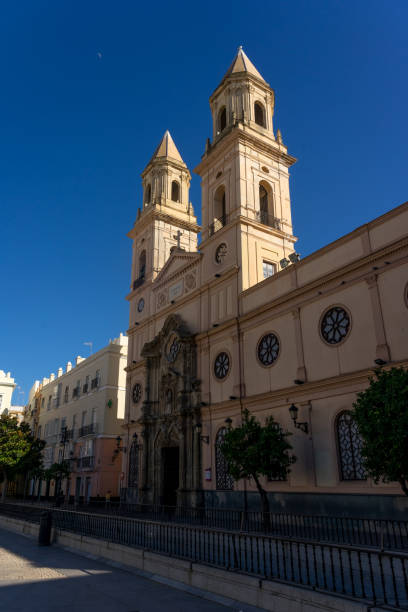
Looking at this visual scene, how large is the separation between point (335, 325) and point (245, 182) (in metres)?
11.9

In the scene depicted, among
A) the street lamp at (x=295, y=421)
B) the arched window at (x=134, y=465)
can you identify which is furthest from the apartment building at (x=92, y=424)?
the street lamp at (x=295, y=421)

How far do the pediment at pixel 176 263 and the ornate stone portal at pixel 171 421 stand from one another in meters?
3.58

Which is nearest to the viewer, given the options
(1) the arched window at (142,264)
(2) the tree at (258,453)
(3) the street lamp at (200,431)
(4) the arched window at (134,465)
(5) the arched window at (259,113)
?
(2) the tree at (258,453)

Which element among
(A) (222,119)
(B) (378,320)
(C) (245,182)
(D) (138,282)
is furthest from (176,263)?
(B) (378,320)

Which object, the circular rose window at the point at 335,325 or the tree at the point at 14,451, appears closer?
the circular rose window at the point at 335,325

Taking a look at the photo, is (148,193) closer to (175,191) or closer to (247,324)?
(175,191)

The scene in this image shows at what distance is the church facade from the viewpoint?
15.9 metres

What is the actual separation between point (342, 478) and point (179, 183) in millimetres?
27819

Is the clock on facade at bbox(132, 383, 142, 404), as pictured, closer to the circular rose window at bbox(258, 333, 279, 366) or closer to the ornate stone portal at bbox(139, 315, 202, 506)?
the ornate stone portal at bbox(139, 315, 202, 506)

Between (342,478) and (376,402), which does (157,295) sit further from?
(376,402)

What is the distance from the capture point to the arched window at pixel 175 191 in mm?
37562

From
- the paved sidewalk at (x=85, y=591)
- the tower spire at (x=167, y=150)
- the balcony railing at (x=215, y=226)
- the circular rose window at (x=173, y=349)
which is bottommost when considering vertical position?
the paved sidewalk at (x=85, y=591)

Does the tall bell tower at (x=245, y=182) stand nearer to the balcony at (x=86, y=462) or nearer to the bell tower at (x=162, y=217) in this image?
the bell tower at (x=162, y=217)

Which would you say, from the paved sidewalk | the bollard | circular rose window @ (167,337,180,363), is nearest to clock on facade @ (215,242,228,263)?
circular rose window @ (167,337,180,363)
